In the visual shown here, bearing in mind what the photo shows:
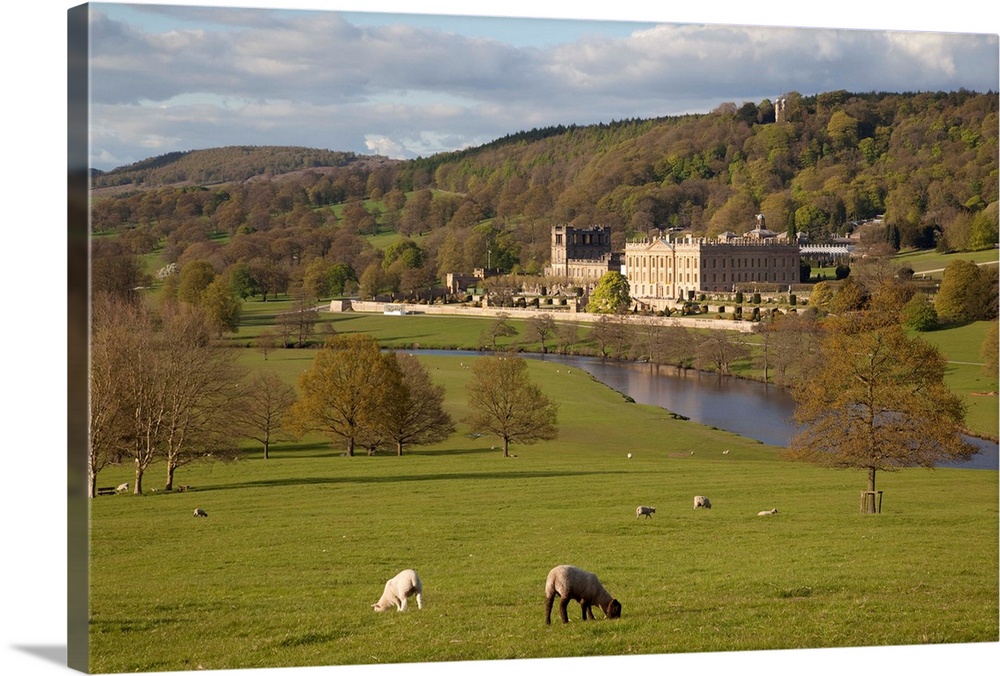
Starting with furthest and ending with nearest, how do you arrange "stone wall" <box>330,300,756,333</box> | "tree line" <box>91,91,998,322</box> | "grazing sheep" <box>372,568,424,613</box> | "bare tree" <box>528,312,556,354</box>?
"bare tree" <box>528,312,556,354</box> → "stone wall" <box>330,300,756,333</box> → "tree line" <box>91,91,998,322</box> → "grazing sheep" <box>372,568,424,613</box>

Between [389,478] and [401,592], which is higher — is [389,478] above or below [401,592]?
above

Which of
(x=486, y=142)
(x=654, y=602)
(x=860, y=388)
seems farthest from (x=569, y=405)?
(x=654, y=602)

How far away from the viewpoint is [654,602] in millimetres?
9281

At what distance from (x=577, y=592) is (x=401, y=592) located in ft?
4.14

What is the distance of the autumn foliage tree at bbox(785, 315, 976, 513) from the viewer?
12.3 m

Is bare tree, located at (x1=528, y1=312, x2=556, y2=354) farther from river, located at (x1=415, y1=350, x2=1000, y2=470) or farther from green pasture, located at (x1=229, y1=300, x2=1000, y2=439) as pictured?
green pasture, located at (x1=229, y1=300, x2=1000, y2=439)

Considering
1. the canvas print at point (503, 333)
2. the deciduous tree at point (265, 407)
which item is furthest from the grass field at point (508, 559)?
the deciduous tree at point (265, 407)

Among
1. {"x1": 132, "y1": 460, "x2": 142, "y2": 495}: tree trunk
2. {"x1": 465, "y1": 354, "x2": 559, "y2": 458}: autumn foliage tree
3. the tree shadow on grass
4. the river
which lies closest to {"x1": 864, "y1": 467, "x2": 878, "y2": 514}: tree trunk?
the river

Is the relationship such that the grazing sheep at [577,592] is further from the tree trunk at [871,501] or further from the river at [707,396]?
the river at [707,396]

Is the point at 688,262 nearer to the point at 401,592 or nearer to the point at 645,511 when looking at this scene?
the point at 645,511

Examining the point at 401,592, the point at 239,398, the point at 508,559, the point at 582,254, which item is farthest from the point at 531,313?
the point at 401,592

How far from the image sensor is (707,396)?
19609 mm

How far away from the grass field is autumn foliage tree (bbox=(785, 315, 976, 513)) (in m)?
0.54

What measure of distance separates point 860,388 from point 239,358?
598 centimetres
